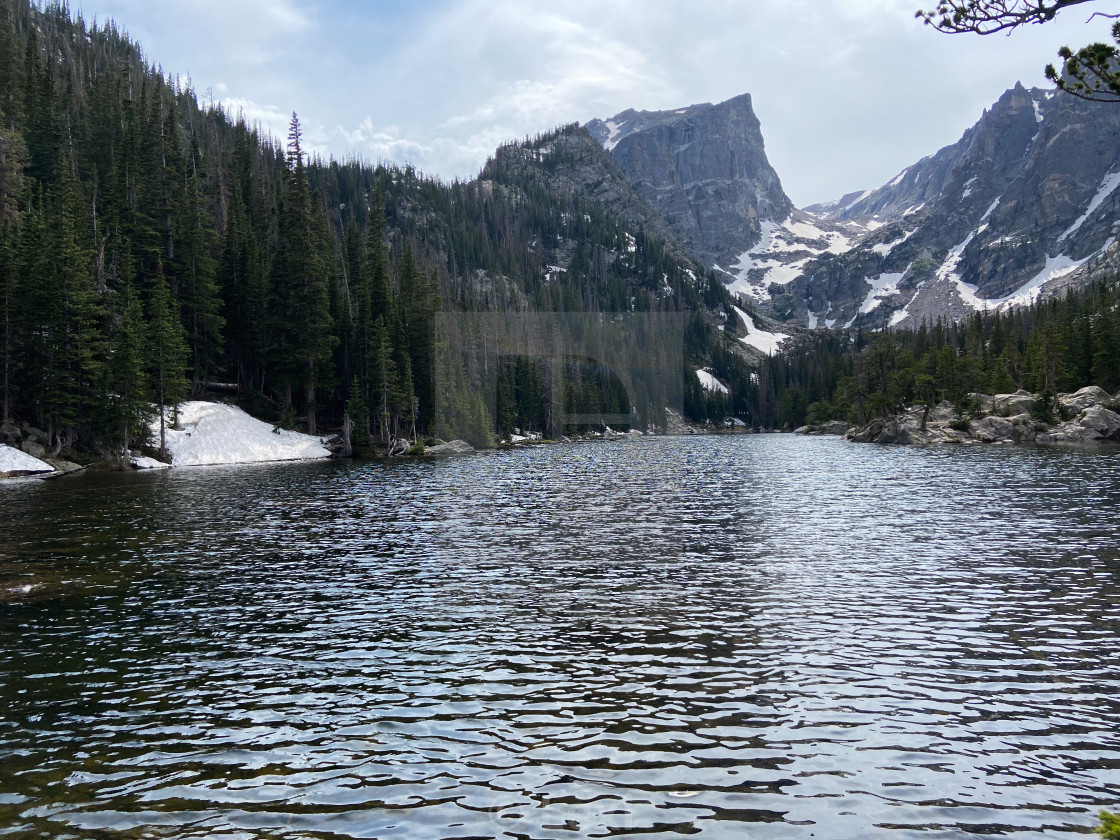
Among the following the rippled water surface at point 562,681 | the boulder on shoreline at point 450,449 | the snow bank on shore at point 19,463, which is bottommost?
the rippled water surface at point 562,681

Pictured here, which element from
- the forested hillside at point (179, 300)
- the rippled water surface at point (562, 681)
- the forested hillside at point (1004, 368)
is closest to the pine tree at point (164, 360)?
the forested hillside at point (179, 300)

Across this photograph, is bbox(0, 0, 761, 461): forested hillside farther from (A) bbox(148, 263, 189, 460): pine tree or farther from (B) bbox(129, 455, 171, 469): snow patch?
(B) bbox(129, 455, 171, 469): snow patch

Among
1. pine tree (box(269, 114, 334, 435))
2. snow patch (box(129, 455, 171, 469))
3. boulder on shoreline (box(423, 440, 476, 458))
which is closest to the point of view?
snow patch (box(129, 455, 171, 469))

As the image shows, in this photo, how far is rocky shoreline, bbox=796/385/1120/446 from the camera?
93.2m

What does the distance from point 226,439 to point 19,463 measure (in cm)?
2153

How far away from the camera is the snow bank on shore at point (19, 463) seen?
2223 inches

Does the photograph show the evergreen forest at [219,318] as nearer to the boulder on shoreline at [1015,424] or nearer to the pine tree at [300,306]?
the pine tree at [300,306]

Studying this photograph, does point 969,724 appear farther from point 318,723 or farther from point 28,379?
point 28,379

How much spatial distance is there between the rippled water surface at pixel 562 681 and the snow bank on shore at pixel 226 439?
144ft

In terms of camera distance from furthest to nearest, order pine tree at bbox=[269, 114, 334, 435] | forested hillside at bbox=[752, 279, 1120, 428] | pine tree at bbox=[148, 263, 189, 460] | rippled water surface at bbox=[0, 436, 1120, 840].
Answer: forested hillside at bbox=[752, 279, 1120, 428]
pine tree at bbox=[269, 114, 334, 435]
pine tree at bbox=[148, 263, 189, 460]
rippled water surface at bbox=[0, 436, 1120, 840]

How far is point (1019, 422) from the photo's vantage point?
100m

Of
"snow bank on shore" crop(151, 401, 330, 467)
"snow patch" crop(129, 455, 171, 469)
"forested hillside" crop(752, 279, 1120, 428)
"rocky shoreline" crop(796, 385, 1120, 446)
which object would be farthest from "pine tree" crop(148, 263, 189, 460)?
"forested hillside" crop(752, 279, 1120, 428)

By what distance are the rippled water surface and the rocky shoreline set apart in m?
74.5

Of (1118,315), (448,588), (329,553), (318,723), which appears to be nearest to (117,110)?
(329,553)
